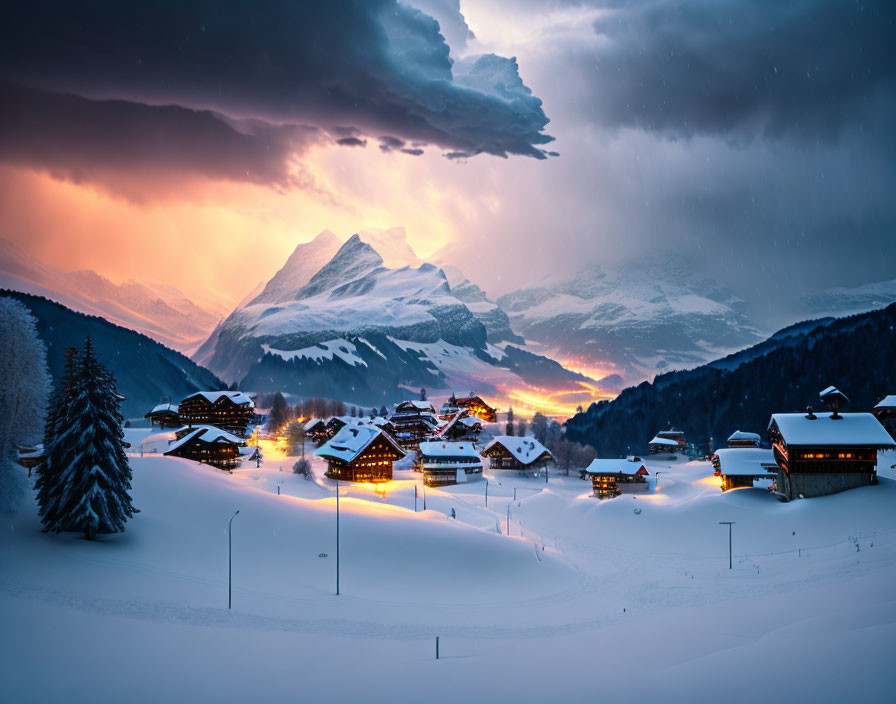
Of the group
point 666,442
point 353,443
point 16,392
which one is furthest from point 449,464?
point 16,392

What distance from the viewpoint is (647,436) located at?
177 metres

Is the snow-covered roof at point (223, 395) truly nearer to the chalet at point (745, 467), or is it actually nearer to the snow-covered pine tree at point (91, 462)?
the snow-covered pine tree at point (91, 462)

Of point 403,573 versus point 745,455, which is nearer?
point 403,573

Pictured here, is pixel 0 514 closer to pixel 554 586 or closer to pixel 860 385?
pixel 554 586

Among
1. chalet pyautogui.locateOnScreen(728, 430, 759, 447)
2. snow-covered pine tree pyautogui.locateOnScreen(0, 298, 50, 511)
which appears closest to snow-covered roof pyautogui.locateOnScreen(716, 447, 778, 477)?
chalet pyautogui.locateOnScreen(728, 430, 759, 447)

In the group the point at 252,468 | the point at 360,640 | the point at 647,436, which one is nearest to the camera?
the point at 360,640

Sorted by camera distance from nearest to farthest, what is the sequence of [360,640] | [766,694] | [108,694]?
[766,694] < [108,694] < [360,640]

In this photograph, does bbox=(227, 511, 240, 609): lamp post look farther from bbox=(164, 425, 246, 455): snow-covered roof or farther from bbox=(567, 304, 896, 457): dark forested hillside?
bbox=(567, 304, 896, 457): dark forested hillside

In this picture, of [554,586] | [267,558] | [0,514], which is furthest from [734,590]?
[0,514]

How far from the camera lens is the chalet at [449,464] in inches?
3942

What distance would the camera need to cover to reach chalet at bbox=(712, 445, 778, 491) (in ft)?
248

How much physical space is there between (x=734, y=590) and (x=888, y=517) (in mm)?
26144

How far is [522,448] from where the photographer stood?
115 metres

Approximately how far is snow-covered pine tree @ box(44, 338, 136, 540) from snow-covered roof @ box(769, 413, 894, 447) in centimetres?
6984
